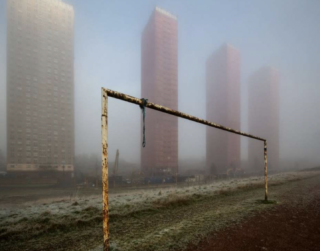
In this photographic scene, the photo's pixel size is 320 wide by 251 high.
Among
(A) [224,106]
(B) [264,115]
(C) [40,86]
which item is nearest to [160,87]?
(A) [224,106]

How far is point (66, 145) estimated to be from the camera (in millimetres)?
57625

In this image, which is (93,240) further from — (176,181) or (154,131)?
(154,131)

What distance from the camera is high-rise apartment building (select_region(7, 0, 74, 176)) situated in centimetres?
5297

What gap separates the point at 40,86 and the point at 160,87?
4422 cm

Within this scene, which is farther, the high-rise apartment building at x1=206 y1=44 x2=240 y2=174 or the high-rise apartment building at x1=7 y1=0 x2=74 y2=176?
the high-rise apartment building at x1=206 y1=44 x2=240 y2=174

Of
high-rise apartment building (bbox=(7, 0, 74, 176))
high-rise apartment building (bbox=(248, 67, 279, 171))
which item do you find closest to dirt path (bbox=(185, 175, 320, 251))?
high-rise apartment building (bbox=(7, 0, 74, 176))

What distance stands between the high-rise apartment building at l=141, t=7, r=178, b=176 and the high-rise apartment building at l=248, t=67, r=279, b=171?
188ft

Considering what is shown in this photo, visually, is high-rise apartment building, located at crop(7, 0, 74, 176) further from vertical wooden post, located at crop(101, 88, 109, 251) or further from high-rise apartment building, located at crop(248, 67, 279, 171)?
high-rise apartment building, located at crop(248, 67, 279, 171)

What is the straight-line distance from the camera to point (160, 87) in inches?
2808

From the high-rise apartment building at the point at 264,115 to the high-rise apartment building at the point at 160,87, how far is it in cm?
5723

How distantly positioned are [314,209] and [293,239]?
2957 millimetres

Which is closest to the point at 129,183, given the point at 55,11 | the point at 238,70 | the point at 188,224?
the point at 188,224

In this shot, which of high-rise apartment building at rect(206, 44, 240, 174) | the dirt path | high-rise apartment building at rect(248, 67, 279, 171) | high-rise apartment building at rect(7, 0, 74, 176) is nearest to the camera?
the dirt path

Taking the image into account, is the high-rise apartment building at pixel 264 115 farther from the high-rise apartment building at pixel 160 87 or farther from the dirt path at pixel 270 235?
the dirt path at pixel 270 235
